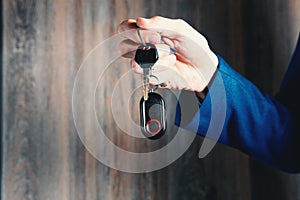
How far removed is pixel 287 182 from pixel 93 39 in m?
0.67

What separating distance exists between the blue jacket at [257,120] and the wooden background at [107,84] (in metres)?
0.32

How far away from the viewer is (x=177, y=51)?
983 mm

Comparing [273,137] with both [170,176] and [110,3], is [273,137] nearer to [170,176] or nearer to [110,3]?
[170,176]

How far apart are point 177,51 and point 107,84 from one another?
64 centimetres

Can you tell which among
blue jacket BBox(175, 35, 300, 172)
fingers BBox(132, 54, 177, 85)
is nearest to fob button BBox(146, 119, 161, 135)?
fingers BBox(132, 54, 177, 85)

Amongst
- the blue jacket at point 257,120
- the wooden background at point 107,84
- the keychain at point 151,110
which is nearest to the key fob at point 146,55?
the keychain at point 151,110

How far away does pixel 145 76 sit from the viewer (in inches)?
36.3

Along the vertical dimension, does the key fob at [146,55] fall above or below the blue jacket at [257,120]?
above

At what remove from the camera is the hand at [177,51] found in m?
0.92

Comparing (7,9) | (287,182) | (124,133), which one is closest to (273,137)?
(287,182)

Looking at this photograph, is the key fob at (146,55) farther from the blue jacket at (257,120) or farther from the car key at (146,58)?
the blue jacket at (257,120)

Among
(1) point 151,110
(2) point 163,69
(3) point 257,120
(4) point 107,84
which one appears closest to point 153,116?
(1) point 151,110

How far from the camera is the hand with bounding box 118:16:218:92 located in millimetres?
917

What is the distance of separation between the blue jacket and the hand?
0.24 ft
